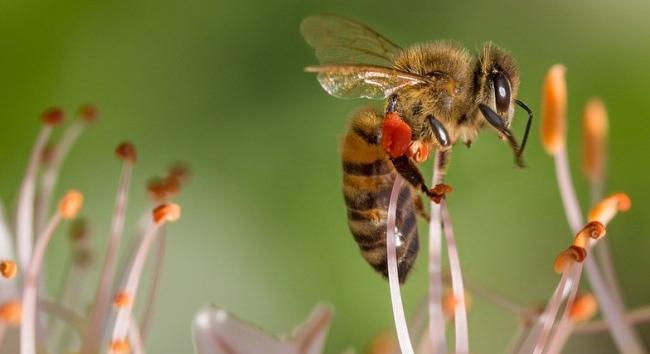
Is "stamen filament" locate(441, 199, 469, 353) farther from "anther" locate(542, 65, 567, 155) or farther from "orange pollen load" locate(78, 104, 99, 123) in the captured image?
"orange pollen load" locate(78, 104, 99, 123)

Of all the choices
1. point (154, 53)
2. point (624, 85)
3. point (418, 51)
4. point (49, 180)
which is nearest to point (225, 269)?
point (154, 53)

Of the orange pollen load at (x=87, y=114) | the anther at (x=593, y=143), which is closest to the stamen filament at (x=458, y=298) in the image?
the anther at (x=593, y=143)

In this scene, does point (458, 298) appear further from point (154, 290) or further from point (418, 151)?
point (154, 290)

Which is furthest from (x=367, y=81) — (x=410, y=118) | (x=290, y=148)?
(x=290, y=148)

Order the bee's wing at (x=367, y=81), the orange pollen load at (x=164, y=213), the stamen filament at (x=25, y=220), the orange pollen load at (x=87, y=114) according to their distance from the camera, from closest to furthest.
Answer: the bee's wing at (x=367, y=81), the orange pollen load at (x=164, y=213), the stamen filament at (x=25, y=220), the orange pollen load at (x=87, y=114)

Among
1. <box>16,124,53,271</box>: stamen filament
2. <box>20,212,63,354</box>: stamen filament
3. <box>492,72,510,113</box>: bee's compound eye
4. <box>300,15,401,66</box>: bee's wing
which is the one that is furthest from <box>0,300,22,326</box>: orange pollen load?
<box>492,72,510,113</box>: bee's compound eye

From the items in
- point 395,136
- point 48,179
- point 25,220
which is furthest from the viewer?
point 48,179

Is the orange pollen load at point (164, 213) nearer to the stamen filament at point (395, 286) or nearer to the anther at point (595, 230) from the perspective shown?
the stamen filament at point (395, 286)
